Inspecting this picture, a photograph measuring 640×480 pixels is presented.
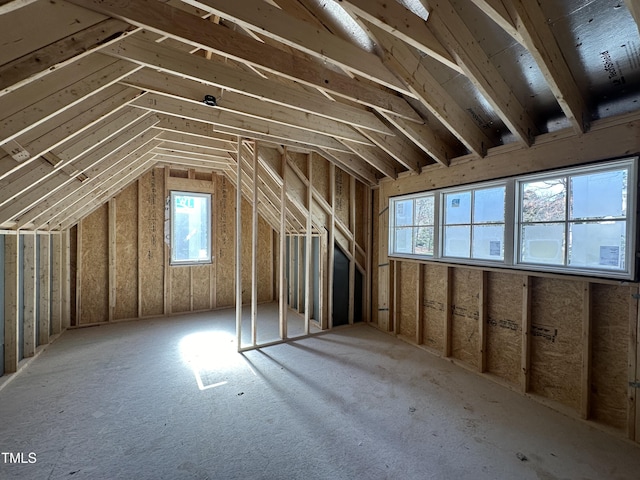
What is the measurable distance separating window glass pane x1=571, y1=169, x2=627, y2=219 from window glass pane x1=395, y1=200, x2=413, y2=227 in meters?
1.81

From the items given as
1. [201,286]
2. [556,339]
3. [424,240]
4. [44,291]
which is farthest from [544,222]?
[44,291]

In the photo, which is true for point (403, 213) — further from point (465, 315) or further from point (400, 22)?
point (400, 22)

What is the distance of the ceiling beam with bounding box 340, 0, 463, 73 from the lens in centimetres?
146

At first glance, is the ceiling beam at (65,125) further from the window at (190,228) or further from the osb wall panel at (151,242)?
the window at (190,228)

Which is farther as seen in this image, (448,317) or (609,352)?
(448,317)

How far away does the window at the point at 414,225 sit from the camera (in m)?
3.55

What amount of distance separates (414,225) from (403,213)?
1.01ft

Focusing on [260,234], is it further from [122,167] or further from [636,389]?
[636,389]

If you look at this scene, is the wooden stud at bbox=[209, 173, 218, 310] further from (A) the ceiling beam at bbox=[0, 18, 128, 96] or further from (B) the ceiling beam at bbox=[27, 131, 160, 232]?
(A) the ceiling beam at bbox=[0, 18, 128, 96]

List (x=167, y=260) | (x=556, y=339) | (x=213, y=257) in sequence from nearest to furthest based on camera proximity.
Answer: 1. (x=556, y=339)
2. (x=167, y=260)
3. (x=213, y=257)

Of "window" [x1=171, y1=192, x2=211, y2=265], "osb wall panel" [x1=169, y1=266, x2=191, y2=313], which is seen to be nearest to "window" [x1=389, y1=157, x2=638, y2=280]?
"window" [x1=171, y1=192, x2=211, y2=265]

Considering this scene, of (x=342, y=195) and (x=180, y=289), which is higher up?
(x=342, y=195)

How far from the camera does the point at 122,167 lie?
3.48 metres

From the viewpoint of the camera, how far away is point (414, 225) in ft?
12.3
